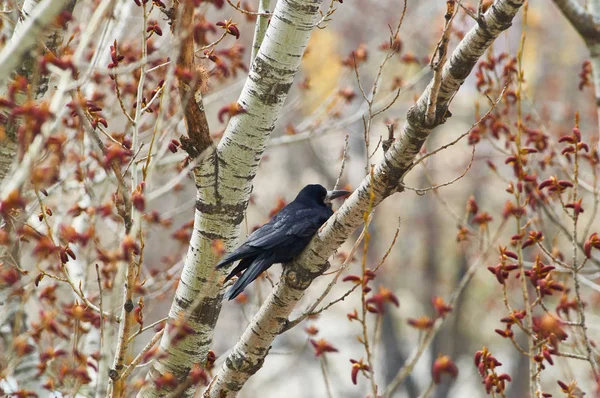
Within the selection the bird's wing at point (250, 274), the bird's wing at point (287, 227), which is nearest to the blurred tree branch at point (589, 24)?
the bird's wing at point (287, 227)

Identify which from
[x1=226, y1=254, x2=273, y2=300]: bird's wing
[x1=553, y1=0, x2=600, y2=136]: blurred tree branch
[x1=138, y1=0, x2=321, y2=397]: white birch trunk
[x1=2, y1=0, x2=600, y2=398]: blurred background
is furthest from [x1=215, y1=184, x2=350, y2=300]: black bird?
[x1=2, y1=0, x2=600, y2=398]: blurred background

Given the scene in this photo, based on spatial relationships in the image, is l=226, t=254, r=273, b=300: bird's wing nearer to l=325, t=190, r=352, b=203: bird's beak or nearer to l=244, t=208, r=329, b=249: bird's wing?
l=244, t=208, r=329, b=249: bird's wing

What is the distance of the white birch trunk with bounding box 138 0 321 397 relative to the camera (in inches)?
127

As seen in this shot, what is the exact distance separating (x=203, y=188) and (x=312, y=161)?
1190 centimetres

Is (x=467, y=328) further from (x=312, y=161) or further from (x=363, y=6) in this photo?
(x=363, y=6)

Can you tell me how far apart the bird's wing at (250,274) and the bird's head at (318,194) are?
114cm

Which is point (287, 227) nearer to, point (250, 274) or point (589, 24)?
point (250, 274)

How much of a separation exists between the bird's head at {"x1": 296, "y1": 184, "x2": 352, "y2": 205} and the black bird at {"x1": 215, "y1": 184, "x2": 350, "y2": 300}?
0.25 m

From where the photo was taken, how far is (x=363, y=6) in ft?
51.4

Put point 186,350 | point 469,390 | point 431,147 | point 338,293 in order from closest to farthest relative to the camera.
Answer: point 186,350 < point 431,147 < point 469,390 < point 338,293

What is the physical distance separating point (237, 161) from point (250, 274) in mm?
872

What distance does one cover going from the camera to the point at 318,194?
5.32 meters

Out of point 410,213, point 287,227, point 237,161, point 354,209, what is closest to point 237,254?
A: point 237,161

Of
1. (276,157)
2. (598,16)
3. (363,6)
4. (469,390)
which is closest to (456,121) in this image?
(363,6)
